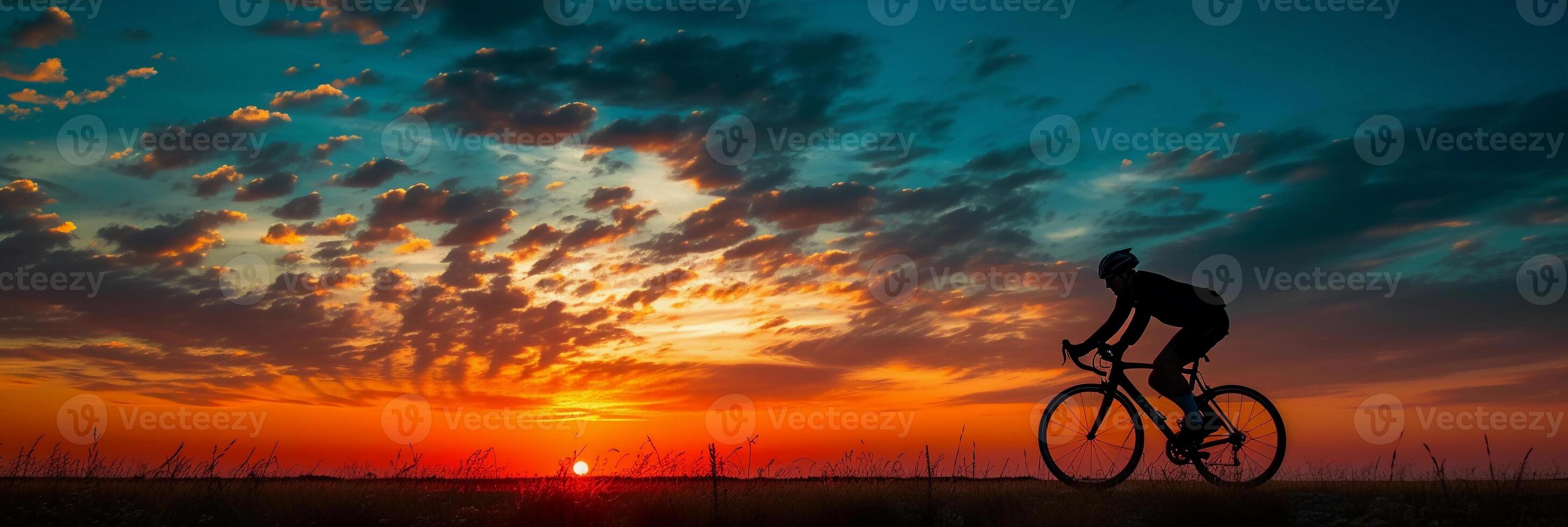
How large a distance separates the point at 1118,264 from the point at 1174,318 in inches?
35.2

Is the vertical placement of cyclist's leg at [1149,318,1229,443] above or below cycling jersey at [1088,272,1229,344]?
below

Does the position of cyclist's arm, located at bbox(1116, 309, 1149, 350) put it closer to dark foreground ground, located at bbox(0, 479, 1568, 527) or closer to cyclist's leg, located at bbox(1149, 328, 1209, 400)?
cyclist's leg, located at bbox(1149, 328, 1209, 400)

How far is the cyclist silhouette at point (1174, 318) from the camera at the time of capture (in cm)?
1072

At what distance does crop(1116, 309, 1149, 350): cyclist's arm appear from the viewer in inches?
431

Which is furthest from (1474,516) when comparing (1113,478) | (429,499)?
(429,499)

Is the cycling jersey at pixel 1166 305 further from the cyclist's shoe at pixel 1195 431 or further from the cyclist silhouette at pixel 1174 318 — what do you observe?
the cyclist's shoe at pixel 1195 431

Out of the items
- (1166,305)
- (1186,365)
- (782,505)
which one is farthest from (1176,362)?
(782,505)

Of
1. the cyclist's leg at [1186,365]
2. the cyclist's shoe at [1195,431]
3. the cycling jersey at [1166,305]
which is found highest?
the cycling jersey at [1166,305]

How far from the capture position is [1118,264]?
A: 35.8ft

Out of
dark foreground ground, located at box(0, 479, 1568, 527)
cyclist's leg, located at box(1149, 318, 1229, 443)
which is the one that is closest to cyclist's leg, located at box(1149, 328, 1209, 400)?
cyclist's leg, located at box(1149, 318, 1229, 443)

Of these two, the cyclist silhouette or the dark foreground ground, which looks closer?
the dark foreground ground

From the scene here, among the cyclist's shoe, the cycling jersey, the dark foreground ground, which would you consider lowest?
the dark foreground ground

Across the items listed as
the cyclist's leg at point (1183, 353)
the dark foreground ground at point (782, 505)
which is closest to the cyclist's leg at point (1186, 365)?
the cyclist's leg at point (1183, 353)

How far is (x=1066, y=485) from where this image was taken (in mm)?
11852
